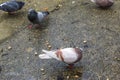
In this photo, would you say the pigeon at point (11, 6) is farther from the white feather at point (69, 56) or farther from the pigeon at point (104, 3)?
the white feather at point (69, 56)

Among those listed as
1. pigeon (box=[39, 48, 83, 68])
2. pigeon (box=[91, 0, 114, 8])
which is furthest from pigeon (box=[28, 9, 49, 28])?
pigeon (box=[39, 48, 83, 68])

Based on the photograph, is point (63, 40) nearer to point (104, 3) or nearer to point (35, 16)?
point (35, 16)

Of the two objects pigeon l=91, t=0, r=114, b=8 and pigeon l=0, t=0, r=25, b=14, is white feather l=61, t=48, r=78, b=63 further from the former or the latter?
pigeon l=0, t=0, r=25, b=14

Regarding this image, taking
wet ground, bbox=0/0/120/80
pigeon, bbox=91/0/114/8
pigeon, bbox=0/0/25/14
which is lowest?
wet ground, bbox=0/0/120/80

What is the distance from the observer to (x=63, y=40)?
4.49 m

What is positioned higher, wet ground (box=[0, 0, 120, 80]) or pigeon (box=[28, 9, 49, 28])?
pigeon (box=[28, 9, 49, 28])

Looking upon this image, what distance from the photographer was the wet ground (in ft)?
12.6

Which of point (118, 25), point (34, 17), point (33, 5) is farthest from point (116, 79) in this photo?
point (33, 5)

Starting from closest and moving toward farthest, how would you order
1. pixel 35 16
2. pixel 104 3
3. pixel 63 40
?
pixel 63 40
pixel 35 16
pixel 104 3

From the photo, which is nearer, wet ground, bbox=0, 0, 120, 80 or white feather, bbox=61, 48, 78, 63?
white feather, bbox=61, 48, 78, 63

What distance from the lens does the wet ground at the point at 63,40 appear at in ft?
12.6

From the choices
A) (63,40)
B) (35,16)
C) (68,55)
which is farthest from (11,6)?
(68,55)

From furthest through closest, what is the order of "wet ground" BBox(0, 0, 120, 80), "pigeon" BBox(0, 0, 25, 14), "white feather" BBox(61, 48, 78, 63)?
"pigeon" BBox(0, 0, 25, 14) → "wet ground" BBox(0, 0, 120, 80) → "white feather" BBox(61, 48, 78, 63)

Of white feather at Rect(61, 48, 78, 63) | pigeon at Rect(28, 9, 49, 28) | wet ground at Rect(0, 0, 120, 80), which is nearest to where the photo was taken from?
white feather at Rect(61, 48, 78, 63)
